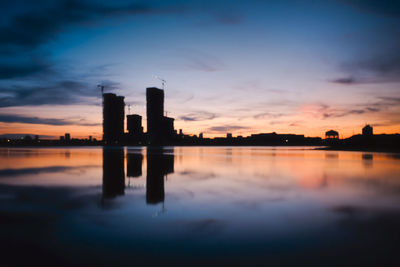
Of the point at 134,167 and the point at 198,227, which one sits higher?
the point at 198,227

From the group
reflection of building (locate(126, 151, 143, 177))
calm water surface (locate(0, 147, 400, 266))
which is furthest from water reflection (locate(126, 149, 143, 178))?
calm water surface (locate(0, 147, 400, 266))

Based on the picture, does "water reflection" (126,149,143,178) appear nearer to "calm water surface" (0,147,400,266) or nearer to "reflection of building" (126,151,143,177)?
"reflection of building" (126,151,143,177)

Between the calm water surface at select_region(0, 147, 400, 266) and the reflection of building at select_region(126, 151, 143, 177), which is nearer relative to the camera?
the calm water surface at select_region(0, 147, 400, 266)

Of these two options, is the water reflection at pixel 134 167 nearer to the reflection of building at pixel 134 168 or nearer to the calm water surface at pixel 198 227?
the reflection of building at pixel 134 168

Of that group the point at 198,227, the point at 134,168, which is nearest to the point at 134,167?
the point at 134,168

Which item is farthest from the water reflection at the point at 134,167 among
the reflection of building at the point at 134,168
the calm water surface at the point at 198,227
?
the calm water surface at the point at 198,227

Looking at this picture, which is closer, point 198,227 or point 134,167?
point 198,227

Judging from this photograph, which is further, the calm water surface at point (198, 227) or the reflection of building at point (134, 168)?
the reflection of building at point (134, 168)

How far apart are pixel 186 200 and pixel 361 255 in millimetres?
8192

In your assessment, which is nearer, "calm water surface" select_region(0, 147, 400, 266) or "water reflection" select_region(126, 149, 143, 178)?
"calm water surface" select_region(0, 147, 400, 266)

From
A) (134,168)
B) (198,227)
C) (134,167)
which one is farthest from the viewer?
(134,167)

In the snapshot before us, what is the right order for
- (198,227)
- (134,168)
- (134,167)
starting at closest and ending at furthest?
(198,227) < (134,168) < (134,167)

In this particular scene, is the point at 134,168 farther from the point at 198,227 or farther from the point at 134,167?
the point at 198,227

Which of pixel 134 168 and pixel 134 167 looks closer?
pixel 134 168
